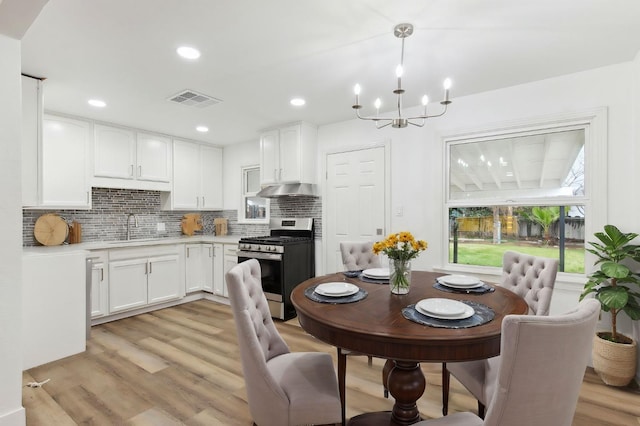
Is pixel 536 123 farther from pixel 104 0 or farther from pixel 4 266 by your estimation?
pixel 4 266

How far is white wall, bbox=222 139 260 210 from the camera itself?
514 cm

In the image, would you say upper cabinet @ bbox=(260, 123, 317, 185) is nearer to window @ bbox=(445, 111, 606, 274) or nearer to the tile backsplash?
the tile backsplash

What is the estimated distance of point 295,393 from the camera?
1.44 metres

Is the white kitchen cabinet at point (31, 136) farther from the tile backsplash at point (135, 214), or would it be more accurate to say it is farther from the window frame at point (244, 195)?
the window frame at point (244, 195)

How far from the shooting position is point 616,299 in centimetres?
227

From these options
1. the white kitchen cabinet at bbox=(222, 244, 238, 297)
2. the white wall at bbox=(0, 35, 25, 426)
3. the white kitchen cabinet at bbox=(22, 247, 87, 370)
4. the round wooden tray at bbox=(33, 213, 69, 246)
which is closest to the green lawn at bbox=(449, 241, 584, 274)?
the white kitchen cabinet at bbox=(222, 244, 238, 297)

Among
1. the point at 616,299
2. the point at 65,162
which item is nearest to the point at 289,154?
the point at 65,162

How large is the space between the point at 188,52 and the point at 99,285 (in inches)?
113

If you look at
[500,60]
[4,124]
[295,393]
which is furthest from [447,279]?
[4,124]

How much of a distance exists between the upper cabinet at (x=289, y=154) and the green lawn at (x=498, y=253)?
198 cm

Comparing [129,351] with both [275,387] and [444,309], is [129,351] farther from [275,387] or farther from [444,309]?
[444,309]

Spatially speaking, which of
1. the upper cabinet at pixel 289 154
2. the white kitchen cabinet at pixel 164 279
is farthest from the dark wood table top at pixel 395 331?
the white kitchen cabinet at pixel 164 279

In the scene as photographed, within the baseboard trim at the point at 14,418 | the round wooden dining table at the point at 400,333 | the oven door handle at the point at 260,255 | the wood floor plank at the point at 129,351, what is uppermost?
the round wooden dining table at the point at 400,333

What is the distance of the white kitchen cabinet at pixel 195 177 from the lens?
15.9ft
